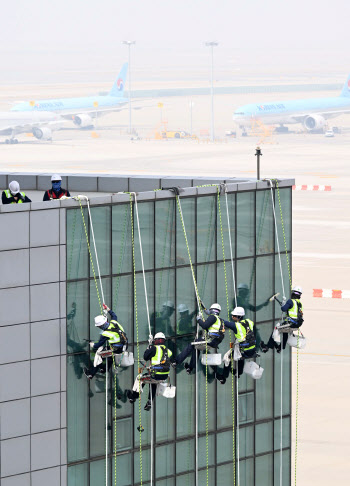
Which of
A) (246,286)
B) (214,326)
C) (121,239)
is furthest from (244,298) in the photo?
(121,239)

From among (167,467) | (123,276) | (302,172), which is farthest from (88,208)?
(302,172)

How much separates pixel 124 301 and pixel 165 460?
5140 mm

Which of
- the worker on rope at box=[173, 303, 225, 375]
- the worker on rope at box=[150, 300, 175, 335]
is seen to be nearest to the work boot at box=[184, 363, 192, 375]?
the worker on rope at box=[173, 303, 225, 375]

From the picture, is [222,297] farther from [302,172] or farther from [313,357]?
[302,172]

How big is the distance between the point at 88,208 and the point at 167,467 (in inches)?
330

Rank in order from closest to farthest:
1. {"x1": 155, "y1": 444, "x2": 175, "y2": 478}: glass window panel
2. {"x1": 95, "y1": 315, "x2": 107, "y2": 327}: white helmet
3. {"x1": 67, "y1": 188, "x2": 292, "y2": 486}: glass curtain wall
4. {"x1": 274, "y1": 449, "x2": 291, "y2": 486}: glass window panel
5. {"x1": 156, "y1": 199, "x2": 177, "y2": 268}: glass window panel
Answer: {"x1": 95, "y1": 315, "x2": 107, "y2": 327}: white helmet → {"x1": 67, "y1": 188, "x2": 292, "y2": 486}: glass curtain wall → {"x1": 156, "y1": 199, "x2": 177, "y2": 268}: glass window panel → {"x1": 155, "y1": 444, "x2": 175, "y2": 478}: glass window panel → {"x1": 274, "y1": 449, "x2": 291, "y2": 486}: glass window panel

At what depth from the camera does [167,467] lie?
34875 mm

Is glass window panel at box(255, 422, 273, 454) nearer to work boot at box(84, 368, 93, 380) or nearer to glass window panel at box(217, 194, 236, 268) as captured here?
glass window panel at box(217, 194, 236, 268)

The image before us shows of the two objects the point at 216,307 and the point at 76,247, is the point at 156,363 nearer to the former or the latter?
the point at 216,307

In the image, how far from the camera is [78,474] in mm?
32594

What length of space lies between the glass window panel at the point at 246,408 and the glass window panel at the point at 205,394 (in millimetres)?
1118

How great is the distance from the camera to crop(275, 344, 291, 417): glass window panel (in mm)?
37625

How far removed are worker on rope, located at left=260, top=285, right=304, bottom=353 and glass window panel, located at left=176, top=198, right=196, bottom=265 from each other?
323 centimetres

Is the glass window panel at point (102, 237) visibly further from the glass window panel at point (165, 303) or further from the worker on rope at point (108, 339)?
the glass window panel at point (165, 303)
